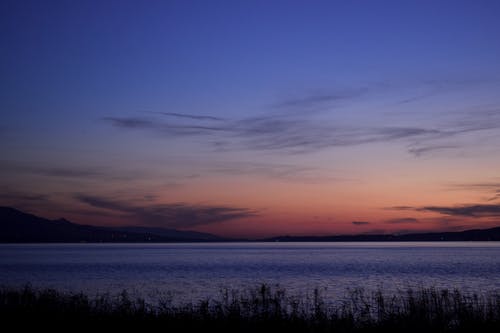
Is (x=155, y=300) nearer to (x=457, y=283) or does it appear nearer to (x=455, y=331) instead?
(x=455, y=331)

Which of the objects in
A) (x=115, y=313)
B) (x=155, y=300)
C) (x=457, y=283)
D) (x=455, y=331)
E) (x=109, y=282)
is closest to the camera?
(x=455, y=331)

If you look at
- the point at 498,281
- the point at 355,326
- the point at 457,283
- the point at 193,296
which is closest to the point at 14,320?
the point at 355,326

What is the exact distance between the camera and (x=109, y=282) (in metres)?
59.8

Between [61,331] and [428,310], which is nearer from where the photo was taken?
[61,331]

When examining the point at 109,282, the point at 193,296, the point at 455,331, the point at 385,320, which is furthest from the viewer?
the point at 109,282

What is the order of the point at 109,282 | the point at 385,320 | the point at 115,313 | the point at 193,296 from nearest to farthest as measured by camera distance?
the point at 385,320, the point at 115,313, the point at 193,296, the point at 109,282

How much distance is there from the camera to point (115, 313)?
2211cm

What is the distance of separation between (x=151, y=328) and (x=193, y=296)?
24746 mm

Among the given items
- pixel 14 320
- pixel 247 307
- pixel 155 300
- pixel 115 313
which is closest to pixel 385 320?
pixel 247 307

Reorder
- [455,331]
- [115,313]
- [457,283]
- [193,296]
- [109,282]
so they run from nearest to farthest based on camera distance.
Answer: [455,331]
[115,313]
[193,296]
[457,283]
[109,282]

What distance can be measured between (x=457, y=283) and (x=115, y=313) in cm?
4139

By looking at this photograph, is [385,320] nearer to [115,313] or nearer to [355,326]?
[355,326]

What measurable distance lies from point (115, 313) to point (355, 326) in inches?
352

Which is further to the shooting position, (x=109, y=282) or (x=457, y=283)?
(x=109, y=282)
